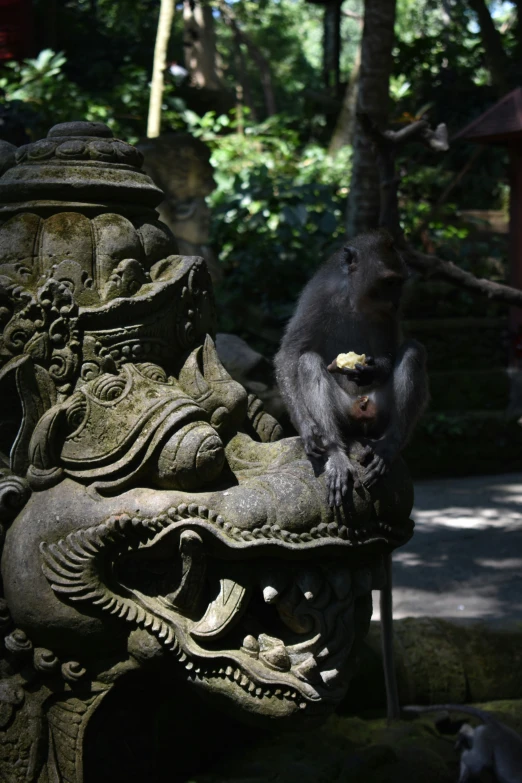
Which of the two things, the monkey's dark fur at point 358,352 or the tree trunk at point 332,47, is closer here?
the monkey's dark fur at point 358,352

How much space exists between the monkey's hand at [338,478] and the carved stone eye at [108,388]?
27.2 inches

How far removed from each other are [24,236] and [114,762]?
1.75m

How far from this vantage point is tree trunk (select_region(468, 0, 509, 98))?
515 inches

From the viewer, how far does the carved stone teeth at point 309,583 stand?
9.30 ft

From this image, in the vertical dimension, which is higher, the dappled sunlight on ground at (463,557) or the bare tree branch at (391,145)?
the bare tree branch at (391,145)

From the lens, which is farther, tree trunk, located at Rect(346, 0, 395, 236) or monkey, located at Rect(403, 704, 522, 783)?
tree trunk, located at Rect(346, 0, 395, 236)

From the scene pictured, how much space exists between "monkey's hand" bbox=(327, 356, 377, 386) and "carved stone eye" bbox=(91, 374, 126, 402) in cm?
85

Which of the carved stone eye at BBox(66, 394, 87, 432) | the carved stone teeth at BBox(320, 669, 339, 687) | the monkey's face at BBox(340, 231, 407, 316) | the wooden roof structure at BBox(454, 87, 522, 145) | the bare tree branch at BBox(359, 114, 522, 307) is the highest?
the wooden roof structure at BBox(454, 87, 522, 145)

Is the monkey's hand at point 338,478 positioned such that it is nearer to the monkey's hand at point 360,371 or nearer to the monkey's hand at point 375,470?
the monkey's hand at point 375,470

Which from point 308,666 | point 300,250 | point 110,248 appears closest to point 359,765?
point 308,666

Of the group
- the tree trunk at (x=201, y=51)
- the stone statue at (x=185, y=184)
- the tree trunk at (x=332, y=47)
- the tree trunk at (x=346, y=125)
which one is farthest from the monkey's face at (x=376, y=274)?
the tree trunk at (x=201, y=51)

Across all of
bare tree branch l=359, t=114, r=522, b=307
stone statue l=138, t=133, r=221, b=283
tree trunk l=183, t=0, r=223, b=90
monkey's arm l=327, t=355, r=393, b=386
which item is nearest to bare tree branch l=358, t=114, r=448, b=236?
bare tree branch l=359, t=114, r=522, b=307

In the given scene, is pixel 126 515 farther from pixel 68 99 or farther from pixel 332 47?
pixel 332 47

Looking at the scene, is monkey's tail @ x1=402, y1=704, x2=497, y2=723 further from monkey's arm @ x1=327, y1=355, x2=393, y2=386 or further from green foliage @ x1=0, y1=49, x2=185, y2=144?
green foliage @ x1=0, y1=49, x2=185, y2=144
